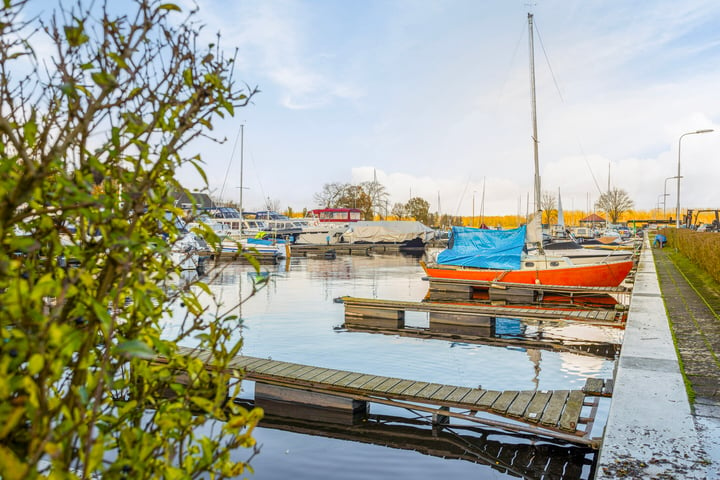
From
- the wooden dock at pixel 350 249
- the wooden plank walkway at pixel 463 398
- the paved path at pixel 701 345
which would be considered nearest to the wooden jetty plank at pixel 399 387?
the wooden plank walkway at pixel 463 398

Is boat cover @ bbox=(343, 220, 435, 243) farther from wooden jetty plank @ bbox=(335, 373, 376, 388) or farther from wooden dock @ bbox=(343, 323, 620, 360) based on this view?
wooden jetty plank @ bbox=(335, 373, 376, 388)

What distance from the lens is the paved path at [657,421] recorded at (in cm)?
418

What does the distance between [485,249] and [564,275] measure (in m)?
3.60

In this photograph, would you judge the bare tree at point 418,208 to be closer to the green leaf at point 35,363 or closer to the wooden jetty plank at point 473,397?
the wooden jetty plank at point 473,397

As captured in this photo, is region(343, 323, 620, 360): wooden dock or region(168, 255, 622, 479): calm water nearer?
region(168, 255, 622, 479): calm water

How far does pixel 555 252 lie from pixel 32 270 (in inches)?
1152

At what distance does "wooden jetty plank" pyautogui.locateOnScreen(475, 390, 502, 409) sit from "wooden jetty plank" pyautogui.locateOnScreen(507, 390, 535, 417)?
25 cm

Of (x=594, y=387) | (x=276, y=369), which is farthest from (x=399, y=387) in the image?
(x=594, y=387)

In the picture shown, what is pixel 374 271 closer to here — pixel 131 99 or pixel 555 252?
pixel 555 252

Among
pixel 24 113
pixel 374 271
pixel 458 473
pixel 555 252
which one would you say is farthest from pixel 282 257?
pixel 24 113

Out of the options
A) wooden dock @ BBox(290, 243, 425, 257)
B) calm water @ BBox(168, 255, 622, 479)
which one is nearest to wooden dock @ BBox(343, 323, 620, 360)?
calm water @ BBox(168, 255, 622, 479)

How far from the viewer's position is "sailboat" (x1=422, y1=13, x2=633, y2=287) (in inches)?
803

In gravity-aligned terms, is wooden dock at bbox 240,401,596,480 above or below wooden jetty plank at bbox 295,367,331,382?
below

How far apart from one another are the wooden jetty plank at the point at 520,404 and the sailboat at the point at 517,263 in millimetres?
14140
